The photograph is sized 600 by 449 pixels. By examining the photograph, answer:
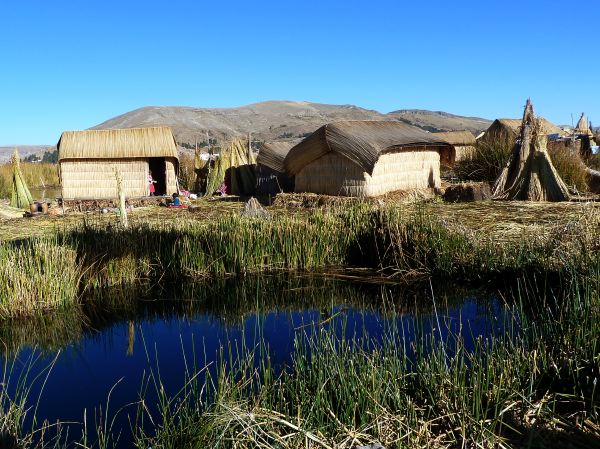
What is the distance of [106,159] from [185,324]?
9.62 m

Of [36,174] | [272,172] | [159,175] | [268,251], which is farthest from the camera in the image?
[36,174]

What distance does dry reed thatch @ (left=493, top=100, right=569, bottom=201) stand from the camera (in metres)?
10.6

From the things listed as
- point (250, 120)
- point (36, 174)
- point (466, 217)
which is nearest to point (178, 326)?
point (466, 217)

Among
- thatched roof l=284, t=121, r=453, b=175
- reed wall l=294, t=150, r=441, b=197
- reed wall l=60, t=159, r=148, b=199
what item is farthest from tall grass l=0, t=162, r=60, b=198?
reed wall l=294, t=150, r=441, b=197

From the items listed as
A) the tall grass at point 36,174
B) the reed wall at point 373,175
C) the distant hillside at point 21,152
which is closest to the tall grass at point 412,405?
the reed wall at point 373,175

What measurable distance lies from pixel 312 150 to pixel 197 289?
6024mm

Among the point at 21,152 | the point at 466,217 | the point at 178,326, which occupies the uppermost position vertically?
the point at 21,152

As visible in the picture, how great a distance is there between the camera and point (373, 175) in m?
11.5

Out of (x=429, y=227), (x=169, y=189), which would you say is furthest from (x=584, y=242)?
(x=169, y=189)

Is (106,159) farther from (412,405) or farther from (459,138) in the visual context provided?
(412,405)

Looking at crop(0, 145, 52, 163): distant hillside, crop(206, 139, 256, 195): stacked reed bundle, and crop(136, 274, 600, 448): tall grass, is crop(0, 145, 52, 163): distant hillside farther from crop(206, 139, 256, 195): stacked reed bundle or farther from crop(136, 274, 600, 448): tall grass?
crop(136, 274, 600, 448): tall grass

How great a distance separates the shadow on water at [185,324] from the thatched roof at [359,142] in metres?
4.57

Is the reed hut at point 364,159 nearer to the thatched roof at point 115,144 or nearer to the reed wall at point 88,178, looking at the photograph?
the thatched roof at point 115,144

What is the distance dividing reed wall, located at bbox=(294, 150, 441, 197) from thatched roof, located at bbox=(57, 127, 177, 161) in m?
3.71
